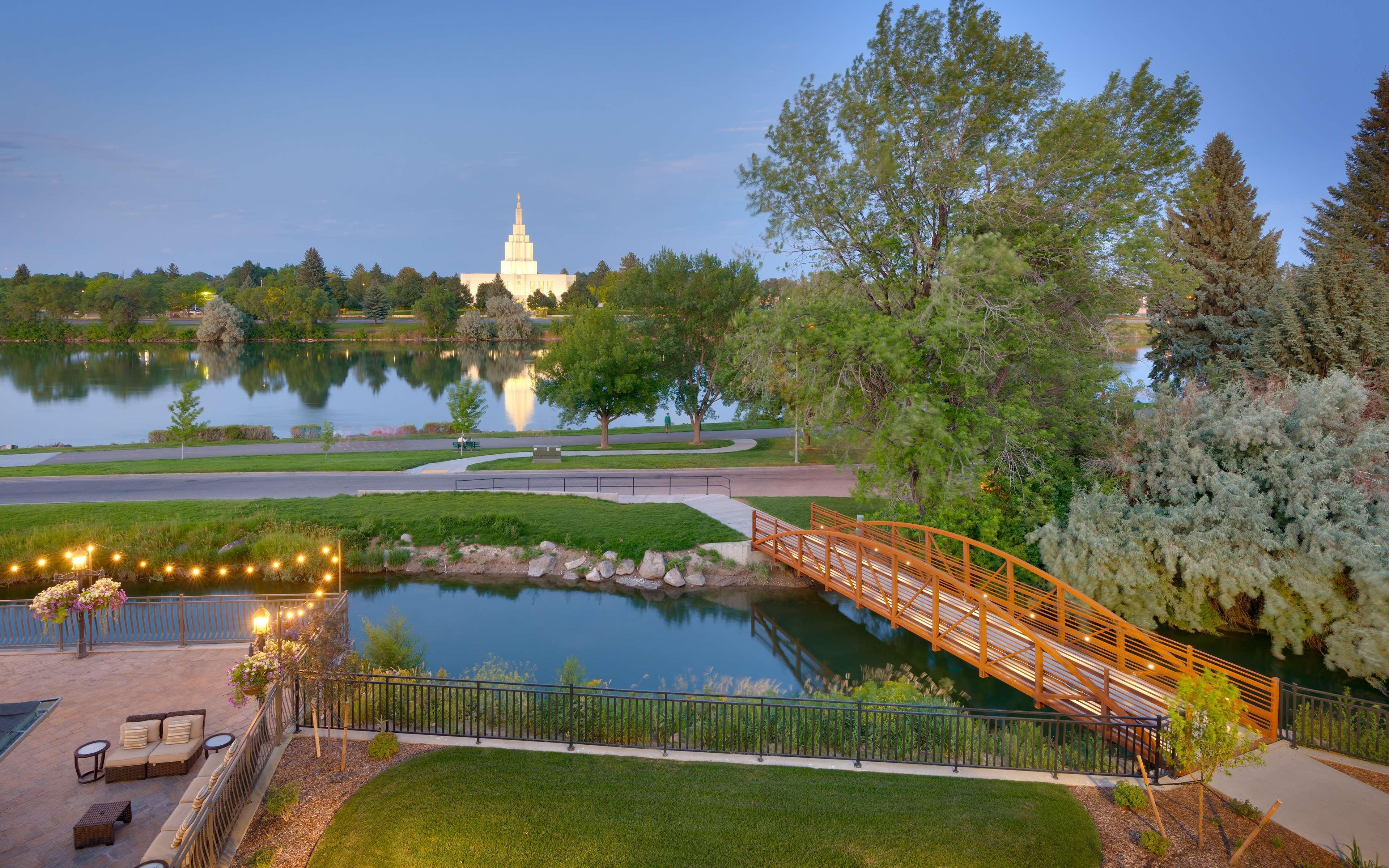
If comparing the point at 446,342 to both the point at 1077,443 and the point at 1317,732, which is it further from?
the point at 1317,732

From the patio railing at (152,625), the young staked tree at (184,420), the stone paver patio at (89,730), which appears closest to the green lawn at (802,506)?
the patio railing at (152,625)

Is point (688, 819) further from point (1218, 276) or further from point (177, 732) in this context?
point (1218, 276)

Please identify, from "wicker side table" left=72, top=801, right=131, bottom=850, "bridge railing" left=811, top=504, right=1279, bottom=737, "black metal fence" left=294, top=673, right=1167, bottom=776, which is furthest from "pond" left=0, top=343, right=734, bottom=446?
"wicker side table" left=72, top=801, right=131, bottom=850

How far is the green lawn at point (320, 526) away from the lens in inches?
902

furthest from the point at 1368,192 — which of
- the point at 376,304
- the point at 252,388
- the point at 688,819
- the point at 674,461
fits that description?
the point at 376,304

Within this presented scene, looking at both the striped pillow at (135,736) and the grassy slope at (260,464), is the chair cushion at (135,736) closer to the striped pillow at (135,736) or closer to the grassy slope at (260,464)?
the striped pillow at (135,736)

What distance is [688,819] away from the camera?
372 inches

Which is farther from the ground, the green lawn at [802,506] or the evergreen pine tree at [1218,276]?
the evergreen pine tree at [1218,276]

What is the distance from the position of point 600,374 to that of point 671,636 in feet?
70.3

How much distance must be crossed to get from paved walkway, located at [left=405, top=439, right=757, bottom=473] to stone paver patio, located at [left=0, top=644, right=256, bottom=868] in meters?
17.5

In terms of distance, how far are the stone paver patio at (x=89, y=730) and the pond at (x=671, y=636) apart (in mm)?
4825

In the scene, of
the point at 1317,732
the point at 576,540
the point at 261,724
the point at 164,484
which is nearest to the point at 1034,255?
the point at 1317,732

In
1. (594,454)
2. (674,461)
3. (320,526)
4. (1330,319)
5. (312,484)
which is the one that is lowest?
(320,526)

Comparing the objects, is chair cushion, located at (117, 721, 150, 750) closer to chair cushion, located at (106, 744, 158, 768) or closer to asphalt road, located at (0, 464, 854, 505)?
chair cushion, located at (106, 744, 158, 768)
